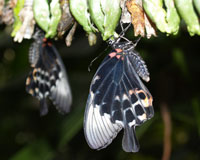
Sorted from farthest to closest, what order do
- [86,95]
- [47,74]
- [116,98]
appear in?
[86,95] → [47,74] → [116,98]

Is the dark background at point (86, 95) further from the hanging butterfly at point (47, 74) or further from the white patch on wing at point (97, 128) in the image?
the white patch on wing at point (97, 128)

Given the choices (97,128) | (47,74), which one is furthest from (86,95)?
(97,128)

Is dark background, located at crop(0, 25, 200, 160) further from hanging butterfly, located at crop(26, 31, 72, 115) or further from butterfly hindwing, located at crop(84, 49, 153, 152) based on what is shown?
butterfly hindwing, located at crop(84, 49, 153, 152)

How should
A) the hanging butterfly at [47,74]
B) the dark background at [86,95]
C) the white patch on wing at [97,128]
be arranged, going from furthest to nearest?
1. the dark background at [86,95]
2. the hanging butterfly at [47,74]
3. the white patch on wing at [97,128]

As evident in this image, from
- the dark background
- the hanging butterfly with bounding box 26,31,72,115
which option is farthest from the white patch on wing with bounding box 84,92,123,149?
the dark background

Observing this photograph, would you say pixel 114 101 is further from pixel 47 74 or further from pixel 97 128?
pixel 47 74

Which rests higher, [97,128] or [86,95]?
[97,128]

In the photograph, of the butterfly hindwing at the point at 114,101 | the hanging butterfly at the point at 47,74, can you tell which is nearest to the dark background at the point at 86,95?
the hanging butterfly at the point at 47,74
